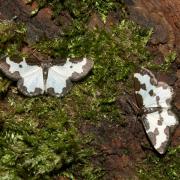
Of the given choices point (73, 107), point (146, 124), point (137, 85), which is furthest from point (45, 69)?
point (146, 124)

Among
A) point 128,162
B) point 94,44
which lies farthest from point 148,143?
point 94,44

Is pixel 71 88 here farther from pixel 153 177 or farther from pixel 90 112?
pixel 153 177

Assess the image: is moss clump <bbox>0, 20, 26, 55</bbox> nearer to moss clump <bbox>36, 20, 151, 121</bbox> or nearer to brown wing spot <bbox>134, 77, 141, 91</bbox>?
moss clump <bbox>36, 20, 151, 121</bbox>

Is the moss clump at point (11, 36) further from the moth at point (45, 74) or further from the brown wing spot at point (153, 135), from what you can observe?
the brown wing spot at point (153, 135)

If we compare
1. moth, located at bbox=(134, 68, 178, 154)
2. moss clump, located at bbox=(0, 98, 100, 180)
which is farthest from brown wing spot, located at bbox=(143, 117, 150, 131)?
moss clump, located at bbox=(0, 98, 100, 180)

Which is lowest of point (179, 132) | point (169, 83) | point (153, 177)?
point (153, 177)

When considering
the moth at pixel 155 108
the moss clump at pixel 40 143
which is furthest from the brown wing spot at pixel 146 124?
the moss clump at pixel 40 143
